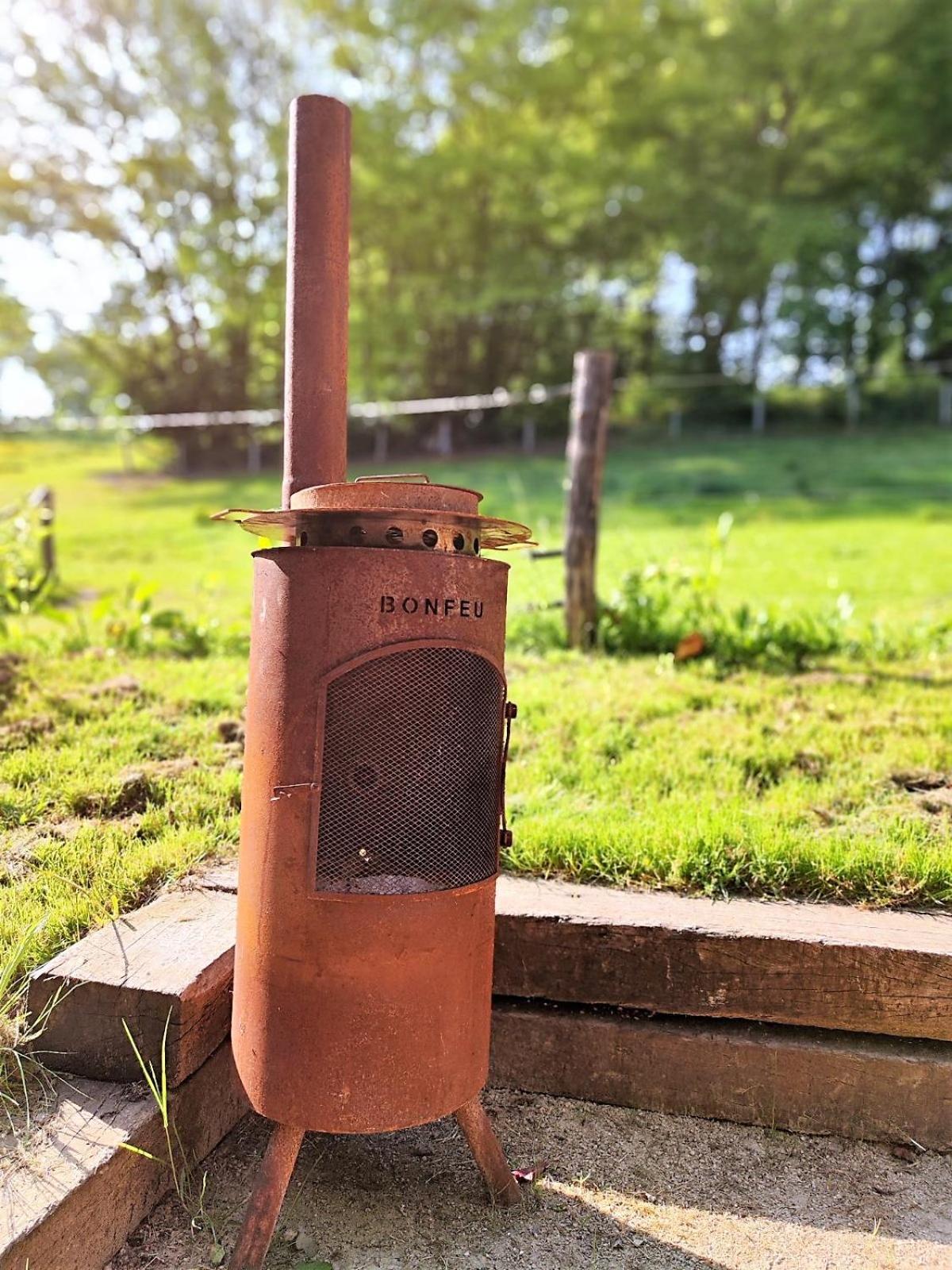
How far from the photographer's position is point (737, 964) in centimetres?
235

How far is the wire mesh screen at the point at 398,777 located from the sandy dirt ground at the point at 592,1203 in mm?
739

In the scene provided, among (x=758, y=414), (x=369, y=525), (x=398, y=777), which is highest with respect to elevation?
(x=758, y=414)

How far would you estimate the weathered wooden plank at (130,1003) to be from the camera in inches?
78.8

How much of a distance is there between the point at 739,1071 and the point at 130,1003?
141 centimetres

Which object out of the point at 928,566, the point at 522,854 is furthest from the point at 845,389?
the point at 522,854

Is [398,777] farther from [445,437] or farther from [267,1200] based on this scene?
[445,437]

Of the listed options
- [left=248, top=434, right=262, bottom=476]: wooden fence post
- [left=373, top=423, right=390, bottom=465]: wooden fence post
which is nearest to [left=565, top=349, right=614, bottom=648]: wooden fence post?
[left=373, top=423, right=390, bottom=465]: wooden fence post

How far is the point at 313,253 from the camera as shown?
6.92 feet

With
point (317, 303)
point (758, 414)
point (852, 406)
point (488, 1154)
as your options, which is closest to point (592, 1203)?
point (488, 1154)

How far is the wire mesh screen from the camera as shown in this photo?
1.82 metres

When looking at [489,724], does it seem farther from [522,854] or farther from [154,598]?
[154,598]

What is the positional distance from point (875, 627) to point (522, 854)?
3.36 metres

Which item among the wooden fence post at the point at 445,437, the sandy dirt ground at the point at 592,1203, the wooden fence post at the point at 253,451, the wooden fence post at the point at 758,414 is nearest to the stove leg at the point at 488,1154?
the sandy dirt ground at the point at 592,1203

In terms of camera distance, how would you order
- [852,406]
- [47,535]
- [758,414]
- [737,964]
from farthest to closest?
1. [758,414]
2. [852,406]
3. [47,535]
4. [737,964]
